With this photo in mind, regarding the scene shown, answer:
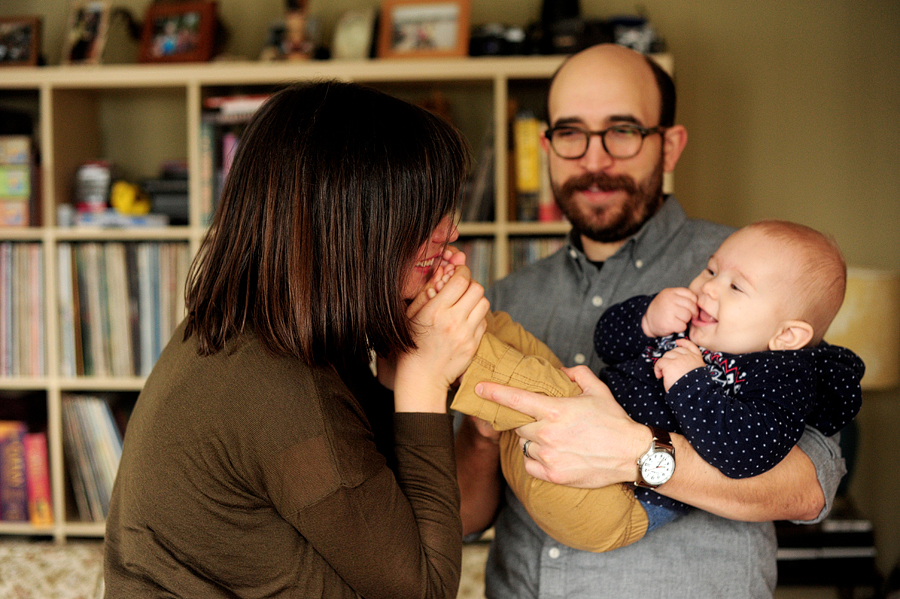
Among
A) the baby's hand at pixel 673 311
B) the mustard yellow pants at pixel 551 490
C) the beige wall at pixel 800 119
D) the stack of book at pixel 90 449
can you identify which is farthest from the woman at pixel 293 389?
the beige wall at pixel 800 119

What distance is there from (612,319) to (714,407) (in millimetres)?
335

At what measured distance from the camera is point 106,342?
8.90 ft

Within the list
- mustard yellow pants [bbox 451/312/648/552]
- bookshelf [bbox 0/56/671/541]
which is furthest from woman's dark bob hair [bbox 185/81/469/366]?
bookshelf [bbox 0/56/671/541]

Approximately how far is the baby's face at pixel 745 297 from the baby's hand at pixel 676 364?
2.4 inches

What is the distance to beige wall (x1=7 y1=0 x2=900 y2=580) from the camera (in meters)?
2.83

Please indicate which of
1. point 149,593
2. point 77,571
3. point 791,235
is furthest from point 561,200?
point 77,571

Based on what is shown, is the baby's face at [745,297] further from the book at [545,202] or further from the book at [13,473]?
the book at [13,473]

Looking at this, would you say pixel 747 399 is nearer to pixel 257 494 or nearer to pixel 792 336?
pixel 792 336

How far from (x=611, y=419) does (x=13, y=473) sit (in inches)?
101

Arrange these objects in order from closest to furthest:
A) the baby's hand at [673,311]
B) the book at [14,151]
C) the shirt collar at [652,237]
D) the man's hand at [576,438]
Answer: the man's hand at [576,438], the baby's hand at [673,311], the shirt collar at [652,237], the book at [14,151]

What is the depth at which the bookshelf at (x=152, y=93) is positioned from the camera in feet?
8.35

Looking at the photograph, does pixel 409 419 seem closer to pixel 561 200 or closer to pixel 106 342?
pixel 561 200

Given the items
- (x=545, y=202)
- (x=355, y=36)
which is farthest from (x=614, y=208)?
(x=355, y=36)

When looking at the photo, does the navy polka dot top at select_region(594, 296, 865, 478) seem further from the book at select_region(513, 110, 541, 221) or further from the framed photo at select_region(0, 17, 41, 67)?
the framed photo at select_region(0, 17, 41, 67)
